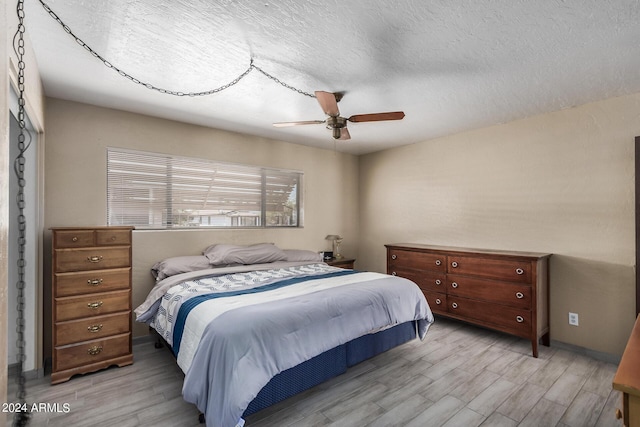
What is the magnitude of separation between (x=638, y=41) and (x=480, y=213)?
222 cm

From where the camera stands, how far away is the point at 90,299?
8.67 ft

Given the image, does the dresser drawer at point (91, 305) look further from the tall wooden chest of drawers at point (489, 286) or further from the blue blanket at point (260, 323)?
the tall wooden chest of drawers at point (489, 286)

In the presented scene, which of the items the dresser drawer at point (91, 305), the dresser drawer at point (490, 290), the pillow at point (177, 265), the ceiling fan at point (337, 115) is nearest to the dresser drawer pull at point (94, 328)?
the dresser drawer at point (91, 305)

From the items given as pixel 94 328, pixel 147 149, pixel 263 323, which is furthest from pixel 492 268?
pixel 147 149

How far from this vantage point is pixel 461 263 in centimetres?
358

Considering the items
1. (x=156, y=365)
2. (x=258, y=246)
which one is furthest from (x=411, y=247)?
(x=156, y=365)

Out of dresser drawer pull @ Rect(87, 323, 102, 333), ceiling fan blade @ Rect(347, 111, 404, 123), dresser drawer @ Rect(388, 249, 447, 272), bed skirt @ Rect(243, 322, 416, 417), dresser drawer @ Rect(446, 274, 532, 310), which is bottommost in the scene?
bed skirt @ Rect(243, 322, 416, 417)

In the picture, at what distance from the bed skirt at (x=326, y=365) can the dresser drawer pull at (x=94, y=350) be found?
1.64 meters

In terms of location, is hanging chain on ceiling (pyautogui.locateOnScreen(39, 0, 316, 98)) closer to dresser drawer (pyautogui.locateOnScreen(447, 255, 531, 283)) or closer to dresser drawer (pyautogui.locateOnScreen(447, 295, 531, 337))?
dresser drawer (pyautogui.locateOnScreen(447, 255, 531, 283))

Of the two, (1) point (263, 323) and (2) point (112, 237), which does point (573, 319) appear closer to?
(1) point (263, 323)

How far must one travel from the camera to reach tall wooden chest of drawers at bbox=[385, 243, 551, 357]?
10.1 ft

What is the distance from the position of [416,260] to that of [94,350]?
3.56 m

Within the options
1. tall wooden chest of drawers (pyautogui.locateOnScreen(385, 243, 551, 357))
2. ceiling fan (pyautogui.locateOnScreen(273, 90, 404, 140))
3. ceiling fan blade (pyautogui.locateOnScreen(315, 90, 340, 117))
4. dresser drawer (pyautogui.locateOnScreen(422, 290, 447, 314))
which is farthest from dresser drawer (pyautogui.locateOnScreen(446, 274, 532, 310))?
ceiling fan blade (pyautogui.locateOnScreen(315, 90, 340, 117))

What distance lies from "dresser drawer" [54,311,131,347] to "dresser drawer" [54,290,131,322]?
4cm
